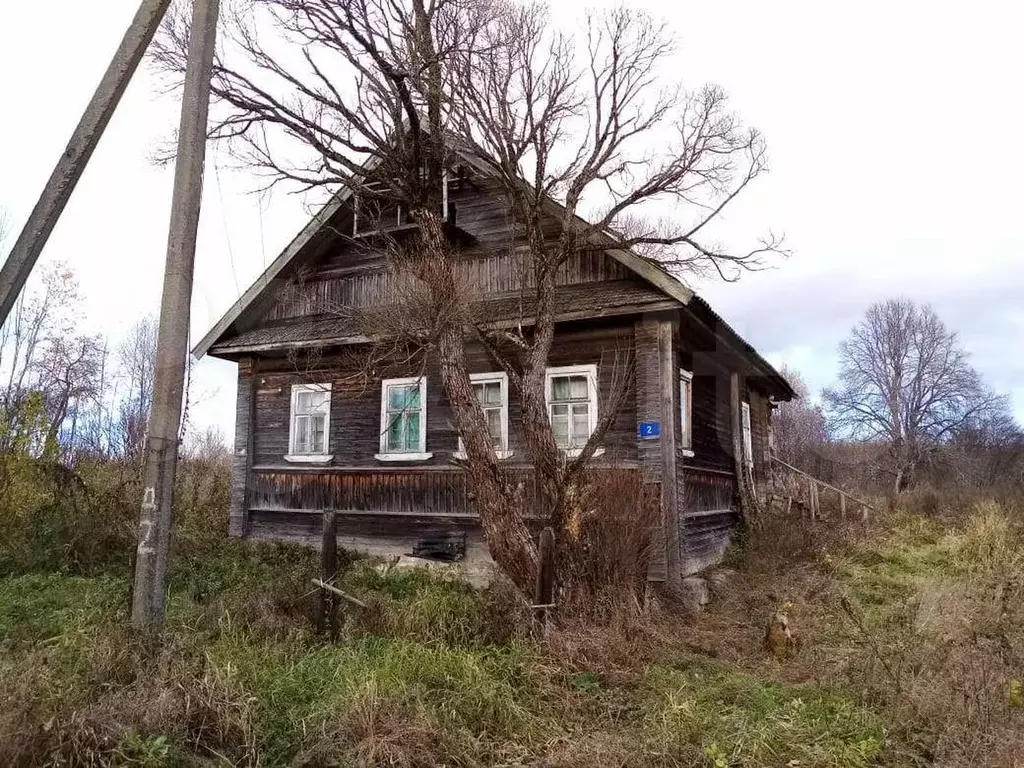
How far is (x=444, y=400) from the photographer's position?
1161 cm

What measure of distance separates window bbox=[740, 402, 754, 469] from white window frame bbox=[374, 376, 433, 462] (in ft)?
22.3

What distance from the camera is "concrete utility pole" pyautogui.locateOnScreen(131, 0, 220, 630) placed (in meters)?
5.58

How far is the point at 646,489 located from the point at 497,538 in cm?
195

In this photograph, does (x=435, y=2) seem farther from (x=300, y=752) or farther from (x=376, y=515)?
(x=300, y=752)

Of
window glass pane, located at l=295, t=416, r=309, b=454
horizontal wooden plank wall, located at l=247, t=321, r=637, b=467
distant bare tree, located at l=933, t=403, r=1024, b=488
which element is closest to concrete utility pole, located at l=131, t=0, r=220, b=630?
horizontal wooden plank wall, located at l=247, t=321, r=637, b=467

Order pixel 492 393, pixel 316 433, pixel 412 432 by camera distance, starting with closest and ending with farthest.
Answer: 1. pixel 492 393
2. pixel 412 432
3. pixel 316 433

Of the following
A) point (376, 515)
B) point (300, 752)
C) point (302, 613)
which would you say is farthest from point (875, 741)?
point (376, 515)

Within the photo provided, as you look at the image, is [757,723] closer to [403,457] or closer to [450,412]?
[450,412]

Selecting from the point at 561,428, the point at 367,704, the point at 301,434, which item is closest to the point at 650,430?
the point at 561,428

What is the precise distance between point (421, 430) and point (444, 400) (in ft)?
2.07

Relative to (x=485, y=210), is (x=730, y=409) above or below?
below

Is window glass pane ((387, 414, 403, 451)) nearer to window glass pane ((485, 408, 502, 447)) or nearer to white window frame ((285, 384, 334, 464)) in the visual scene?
white window frame ((285, 384, 334, 464))

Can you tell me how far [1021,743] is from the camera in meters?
4.15

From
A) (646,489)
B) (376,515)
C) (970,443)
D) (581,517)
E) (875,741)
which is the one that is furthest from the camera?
(970,443)
